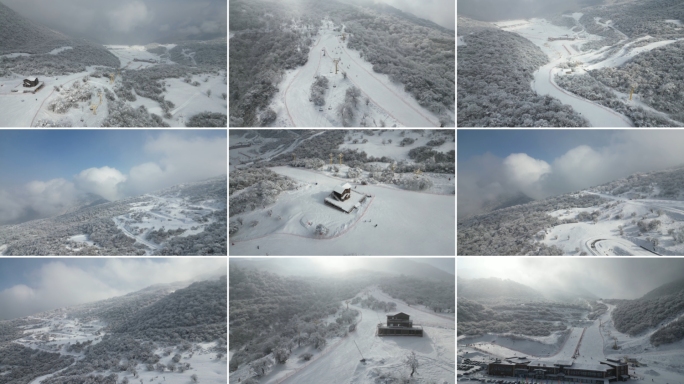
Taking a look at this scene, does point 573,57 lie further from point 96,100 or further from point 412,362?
point 96,100

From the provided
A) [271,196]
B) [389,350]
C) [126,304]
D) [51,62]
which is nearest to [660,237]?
[389,350]

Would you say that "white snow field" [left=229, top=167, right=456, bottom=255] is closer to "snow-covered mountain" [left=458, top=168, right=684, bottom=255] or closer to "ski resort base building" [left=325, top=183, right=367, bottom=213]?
"ski resort base building" [left=325, top=183, right=367, bottom=213]

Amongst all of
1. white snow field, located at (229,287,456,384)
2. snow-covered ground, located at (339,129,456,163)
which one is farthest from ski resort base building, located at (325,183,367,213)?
white snow field, located at (229,287,456,384)

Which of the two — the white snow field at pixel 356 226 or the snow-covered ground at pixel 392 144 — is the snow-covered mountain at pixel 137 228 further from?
the snow-covered ground at pixel 392 144

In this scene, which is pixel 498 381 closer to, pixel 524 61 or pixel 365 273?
pixel 365 273

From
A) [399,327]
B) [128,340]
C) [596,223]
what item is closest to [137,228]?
[128,340]

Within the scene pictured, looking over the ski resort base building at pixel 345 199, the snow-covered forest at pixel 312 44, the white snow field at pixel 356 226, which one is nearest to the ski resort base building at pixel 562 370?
the white snow field at pixel 356 226

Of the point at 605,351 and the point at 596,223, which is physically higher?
the point at 596,223
